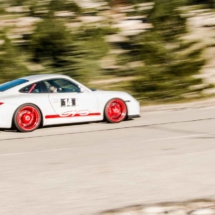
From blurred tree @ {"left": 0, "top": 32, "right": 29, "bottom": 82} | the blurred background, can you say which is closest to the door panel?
the blurred background

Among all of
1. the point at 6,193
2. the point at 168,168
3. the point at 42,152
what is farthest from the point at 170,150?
the point at 6,193

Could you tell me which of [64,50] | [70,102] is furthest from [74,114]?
[64,50]

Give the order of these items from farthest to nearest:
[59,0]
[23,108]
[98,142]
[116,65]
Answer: [59,0] → [116,65] → [23,108] → [98,142]

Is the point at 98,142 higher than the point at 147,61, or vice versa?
the point at 147,61

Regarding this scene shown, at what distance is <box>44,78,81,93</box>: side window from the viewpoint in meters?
13.5

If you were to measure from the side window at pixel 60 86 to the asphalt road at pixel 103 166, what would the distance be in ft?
2.85

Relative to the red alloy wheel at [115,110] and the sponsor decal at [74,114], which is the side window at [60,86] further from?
the red alloy wheel at [115,110]

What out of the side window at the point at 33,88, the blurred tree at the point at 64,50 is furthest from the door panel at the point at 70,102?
the blurred tree at the point at 64,50

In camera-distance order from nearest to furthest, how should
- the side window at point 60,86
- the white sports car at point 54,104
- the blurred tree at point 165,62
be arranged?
the white sports car at point 54,104 → the side window at point 60,86 → the blurred tree at point 165,62

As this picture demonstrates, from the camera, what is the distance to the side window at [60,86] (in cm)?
1345

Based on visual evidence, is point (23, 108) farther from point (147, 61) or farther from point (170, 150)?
point (147, 61)

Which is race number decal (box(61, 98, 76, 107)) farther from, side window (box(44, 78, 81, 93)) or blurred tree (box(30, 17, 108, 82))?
blurred tree (box(30, 17, 108, 82))

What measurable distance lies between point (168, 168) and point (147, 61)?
11097 millimetres

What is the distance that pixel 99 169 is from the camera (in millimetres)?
8383
